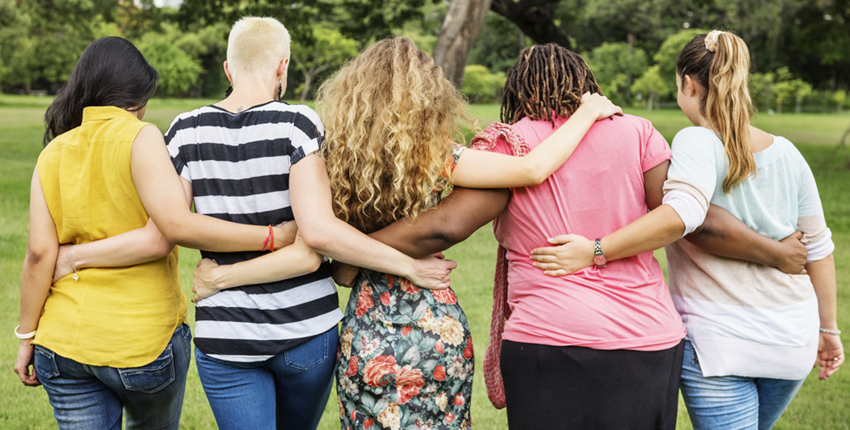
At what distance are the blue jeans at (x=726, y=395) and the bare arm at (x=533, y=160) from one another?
0.79 meters

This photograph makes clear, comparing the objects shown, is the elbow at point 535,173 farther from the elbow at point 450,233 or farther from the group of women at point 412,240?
the elbow at point 450,233

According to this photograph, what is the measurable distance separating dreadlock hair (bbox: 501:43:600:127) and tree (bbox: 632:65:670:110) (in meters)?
48.3

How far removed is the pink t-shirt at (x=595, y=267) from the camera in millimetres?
1951

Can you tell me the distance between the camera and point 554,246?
78.3 inches

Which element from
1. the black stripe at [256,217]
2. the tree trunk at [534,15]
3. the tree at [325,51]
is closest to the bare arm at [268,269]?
the black stripe at [256,217]

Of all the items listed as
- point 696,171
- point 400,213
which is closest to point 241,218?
point 400,213

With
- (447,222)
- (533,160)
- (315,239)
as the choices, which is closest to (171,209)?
(315,239)

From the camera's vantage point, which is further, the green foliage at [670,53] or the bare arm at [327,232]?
the green foliage at [670,53]

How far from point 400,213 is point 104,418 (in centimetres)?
122

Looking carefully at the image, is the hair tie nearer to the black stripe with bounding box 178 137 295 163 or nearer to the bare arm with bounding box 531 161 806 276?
the bare arm with bounding box 531 161 806 276

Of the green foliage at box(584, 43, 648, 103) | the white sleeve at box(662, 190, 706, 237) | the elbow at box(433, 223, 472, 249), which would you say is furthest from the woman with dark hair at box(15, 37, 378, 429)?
the green foliage at box(584, 43, 648, 103)

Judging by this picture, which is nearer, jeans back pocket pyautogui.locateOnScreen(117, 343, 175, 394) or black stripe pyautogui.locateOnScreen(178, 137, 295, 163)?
black stripe pyautogui.locateOnScreen(178, 137, 295, 163)

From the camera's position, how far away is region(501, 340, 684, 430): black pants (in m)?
1.95

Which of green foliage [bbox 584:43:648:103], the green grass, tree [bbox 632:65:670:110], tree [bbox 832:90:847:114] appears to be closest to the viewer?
the green grass
